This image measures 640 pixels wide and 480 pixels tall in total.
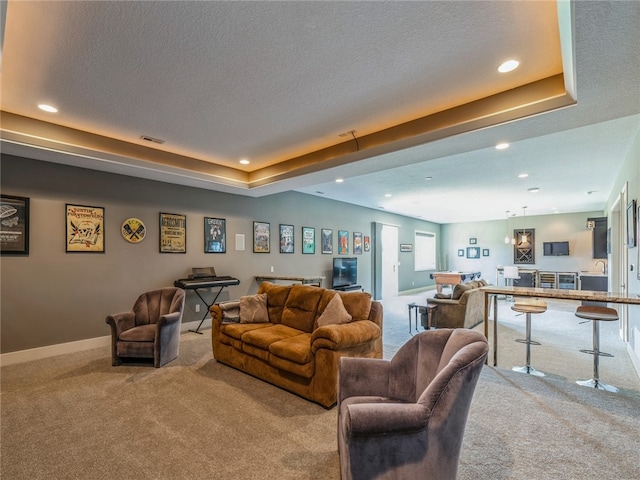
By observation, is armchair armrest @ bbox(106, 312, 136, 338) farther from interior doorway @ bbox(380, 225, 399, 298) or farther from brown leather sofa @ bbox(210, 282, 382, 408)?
interior doorway @ bbox(380, 225, 399, 298)

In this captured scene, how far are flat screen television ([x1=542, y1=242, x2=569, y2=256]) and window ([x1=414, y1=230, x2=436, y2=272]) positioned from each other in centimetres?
386

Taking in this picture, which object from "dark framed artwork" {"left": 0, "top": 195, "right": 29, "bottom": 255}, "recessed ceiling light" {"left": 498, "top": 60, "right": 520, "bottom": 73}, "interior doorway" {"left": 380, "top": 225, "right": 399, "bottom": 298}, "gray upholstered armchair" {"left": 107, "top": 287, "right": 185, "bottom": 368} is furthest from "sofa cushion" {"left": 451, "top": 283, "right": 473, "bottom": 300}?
"dark framed artwork" {"left": 0, "top": 195, "right": 29, "bottom": 255}

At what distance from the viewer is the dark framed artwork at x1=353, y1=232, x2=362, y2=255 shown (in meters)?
8.87

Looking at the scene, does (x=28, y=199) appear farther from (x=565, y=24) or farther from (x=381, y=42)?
(x=565, y=24)

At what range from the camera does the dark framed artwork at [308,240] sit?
746 cm

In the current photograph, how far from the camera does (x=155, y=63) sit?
248 cm

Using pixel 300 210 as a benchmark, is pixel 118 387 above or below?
below

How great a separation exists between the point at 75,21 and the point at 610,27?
A: 3.21 m

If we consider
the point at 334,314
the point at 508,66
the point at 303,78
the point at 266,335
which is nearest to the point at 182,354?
the point at 266,335

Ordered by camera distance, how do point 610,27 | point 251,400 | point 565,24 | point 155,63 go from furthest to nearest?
point 251,400 < point 155,63 < point 565,24 < point 610,27

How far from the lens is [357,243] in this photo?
8961mm

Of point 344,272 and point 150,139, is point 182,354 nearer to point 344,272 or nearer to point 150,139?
point 150,139

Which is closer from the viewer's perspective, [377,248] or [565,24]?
[565,24]

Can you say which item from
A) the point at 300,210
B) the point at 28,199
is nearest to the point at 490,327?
the point at 300,210
